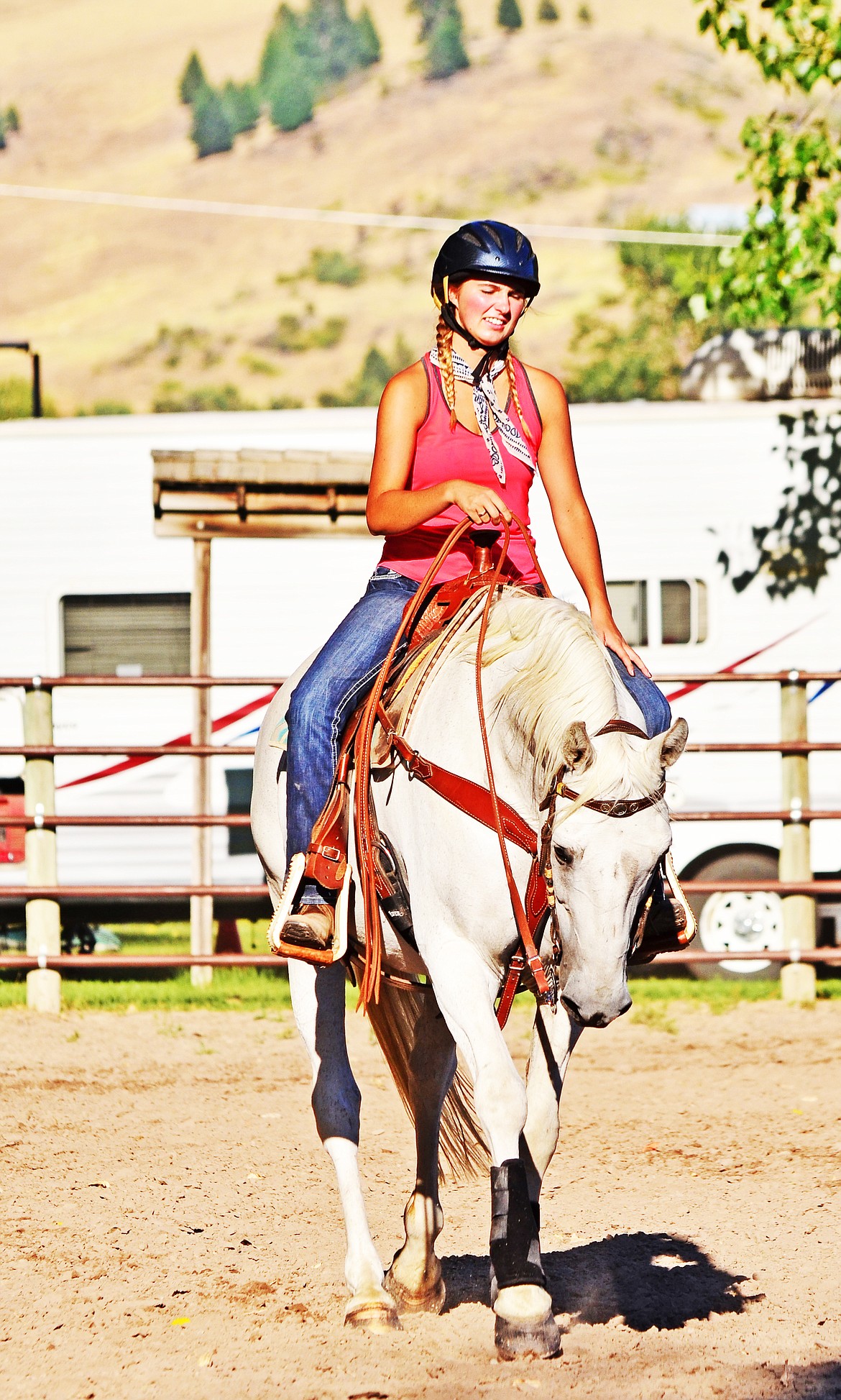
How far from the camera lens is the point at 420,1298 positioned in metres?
4.11

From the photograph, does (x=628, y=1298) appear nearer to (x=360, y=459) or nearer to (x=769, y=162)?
(x=360, y=459)

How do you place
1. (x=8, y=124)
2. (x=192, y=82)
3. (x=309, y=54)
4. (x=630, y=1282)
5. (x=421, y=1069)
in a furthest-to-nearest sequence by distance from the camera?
(x=309, y=54)
(x=192, y=82)
(x=8, y=124)
(x=421, y=1069)
(x=630, y=1282)

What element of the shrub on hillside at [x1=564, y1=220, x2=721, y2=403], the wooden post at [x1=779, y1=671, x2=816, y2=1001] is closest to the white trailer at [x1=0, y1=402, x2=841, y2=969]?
the wooden post at [x1=779, y1=671, x2=816, y2=1001]

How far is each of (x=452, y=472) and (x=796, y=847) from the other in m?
5.32

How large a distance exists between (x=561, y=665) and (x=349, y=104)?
112 meters

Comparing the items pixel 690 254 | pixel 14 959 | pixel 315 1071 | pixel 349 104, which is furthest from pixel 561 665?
pixel 349 104

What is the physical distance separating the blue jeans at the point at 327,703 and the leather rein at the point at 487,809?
0.26 ft

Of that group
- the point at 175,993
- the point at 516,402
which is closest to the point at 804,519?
the point at 175,993

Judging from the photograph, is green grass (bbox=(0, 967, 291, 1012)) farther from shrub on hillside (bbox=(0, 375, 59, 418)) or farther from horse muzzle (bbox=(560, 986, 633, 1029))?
shrub on hillside (bbox=(0, 375, 59, 418))

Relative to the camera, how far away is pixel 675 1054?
7488 mm

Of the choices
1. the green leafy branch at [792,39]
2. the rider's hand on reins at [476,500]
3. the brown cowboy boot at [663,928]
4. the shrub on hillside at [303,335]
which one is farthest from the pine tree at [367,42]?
the brown cowboy boot at [663,928]

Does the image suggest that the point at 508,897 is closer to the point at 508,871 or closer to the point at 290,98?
the point at 508,871

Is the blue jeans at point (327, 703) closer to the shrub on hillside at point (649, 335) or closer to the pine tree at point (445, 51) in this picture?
the shrub on hillside at point (649, 335)

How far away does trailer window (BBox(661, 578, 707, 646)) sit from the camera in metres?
10.1
